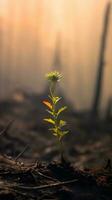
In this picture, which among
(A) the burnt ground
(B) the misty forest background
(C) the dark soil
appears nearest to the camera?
(C) the dark soil

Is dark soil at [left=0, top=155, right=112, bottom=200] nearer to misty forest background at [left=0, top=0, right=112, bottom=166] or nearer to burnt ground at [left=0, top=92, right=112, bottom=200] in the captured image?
burnt ground at [left=0, top=92, right=112, bottom=200]

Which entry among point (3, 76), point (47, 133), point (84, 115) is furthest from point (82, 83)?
point (47, 133)

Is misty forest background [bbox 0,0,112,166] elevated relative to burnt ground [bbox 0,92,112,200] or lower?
elevated

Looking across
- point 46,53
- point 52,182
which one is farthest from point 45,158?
point 46,53

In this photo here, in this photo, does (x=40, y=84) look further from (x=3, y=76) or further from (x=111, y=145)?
(x=111, y=145)

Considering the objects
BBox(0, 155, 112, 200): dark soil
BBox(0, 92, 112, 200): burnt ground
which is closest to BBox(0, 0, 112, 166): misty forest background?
BBox(0, 92, 112, 200): burnt ground

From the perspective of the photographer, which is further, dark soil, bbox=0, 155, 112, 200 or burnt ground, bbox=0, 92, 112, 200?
burnt ground, bbox=0, 92, 112, 200

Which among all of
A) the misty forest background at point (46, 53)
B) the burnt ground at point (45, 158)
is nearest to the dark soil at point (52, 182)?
the burnt ground at point (45, 158)

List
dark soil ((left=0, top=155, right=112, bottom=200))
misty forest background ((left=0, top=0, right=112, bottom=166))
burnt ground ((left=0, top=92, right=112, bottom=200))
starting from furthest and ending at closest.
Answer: misty forest background ((left=0, top=0, right=112, bottom=166)), burnt ground ((left=0, top=92, right=112, bottom=200)), dark soil ((left=0, top=155, right=112, bottom=200))
